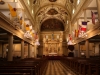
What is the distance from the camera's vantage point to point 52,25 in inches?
1676

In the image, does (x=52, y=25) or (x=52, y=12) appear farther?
(x=52, y=25)

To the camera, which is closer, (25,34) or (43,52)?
(25,34)

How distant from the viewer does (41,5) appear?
30500 mm

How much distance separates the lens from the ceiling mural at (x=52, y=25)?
42.0 meters

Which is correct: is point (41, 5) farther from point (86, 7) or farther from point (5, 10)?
point (86, 7)

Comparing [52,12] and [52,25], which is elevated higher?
[52,12]

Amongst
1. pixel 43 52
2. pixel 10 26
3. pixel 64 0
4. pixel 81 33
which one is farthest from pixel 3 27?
pixel 43 52

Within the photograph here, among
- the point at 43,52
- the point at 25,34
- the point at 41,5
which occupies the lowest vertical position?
the point at 43,52

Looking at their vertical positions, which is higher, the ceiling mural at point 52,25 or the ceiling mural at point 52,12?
the ceiling mural at point 52,12

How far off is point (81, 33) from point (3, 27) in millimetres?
10000

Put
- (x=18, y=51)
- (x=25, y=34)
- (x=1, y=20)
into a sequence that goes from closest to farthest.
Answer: (x=1, y=20), (x=25, y=34), (x=18, y=51)

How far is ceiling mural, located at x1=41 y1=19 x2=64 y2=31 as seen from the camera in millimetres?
42031

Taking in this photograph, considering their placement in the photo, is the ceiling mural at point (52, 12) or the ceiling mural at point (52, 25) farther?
the ceiling mural at point (52, 25)

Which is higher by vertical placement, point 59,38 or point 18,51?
point 59,38
